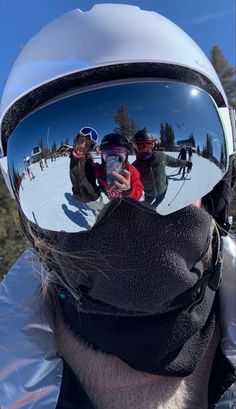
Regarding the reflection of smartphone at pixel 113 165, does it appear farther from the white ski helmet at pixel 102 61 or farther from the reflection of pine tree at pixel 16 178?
the reflection of pine tree at pixel 16 178

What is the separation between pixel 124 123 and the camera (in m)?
1.33

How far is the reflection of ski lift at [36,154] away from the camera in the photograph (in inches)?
55.6

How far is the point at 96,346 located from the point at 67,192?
0.50 metres

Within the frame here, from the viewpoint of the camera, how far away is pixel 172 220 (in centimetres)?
132

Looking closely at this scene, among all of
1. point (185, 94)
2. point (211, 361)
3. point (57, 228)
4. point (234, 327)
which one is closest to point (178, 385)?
point (211, 361)

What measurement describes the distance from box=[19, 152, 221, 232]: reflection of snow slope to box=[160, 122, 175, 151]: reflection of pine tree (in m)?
0.03

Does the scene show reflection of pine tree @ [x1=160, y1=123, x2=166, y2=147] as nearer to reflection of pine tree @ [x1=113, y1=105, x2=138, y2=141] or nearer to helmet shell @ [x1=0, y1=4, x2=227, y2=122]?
reflection of pine tree @ [x1=113, y1=105, x2=138, y2=141]

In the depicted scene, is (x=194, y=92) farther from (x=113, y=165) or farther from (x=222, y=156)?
(x=113, y=165)

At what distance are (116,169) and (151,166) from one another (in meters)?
0.11

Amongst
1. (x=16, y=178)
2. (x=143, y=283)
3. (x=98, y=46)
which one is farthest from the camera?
(x=16, y=178)

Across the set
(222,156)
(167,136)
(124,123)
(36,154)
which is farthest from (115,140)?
(222,156)

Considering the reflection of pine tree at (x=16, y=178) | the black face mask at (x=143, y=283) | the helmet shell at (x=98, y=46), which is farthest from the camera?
the reflection of pine tree at (x=16, y=178)

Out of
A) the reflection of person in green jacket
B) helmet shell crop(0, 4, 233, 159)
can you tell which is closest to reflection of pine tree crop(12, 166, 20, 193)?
helmet shell crop(0, 4, 233, 159)

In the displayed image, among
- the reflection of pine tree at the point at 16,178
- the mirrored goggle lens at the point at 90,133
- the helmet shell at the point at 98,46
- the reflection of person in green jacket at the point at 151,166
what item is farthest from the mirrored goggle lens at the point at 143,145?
the reflection of pine tree at the point at 16,178
